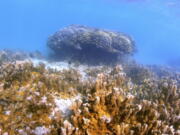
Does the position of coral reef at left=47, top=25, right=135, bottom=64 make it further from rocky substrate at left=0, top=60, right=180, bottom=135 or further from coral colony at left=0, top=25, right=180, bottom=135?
rocky substrate at left=0, top=60, right=180, bottom=135

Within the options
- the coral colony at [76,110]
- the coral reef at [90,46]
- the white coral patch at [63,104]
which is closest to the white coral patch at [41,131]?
the coral colony at [76,110]

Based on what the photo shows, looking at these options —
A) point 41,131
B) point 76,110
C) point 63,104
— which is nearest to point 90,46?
point 63,104

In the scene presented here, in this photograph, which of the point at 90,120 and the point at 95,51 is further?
the point at 95,51

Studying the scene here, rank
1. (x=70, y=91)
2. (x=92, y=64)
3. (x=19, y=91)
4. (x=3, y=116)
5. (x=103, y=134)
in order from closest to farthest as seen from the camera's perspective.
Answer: (x=103, y=134)
(x=3, y=116)
(x=19, y=91)
(x=70, y=91)
(x=92, y=64)

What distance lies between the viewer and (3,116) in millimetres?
3727

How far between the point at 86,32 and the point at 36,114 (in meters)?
12.7

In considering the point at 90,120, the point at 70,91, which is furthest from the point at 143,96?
the point at 90,120

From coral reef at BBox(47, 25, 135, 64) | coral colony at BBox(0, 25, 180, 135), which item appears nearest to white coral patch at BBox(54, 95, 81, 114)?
coral colony at BBox(0, 25, 180, 135)

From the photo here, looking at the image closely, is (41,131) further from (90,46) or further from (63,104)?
(90,46)

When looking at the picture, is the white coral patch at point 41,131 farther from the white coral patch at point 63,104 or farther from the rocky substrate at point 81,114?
the white coral patch at point 63,104

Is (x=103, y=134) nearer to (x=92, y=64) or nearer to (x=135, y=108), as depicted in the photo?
(x=135, y=108)

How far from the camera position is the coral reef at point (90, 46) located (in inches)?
611

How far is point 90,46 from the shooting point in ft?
51.4

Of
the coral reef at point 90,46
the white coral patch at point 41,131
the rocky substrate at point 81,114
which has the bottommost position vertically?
the white coral patch at point 41,131
